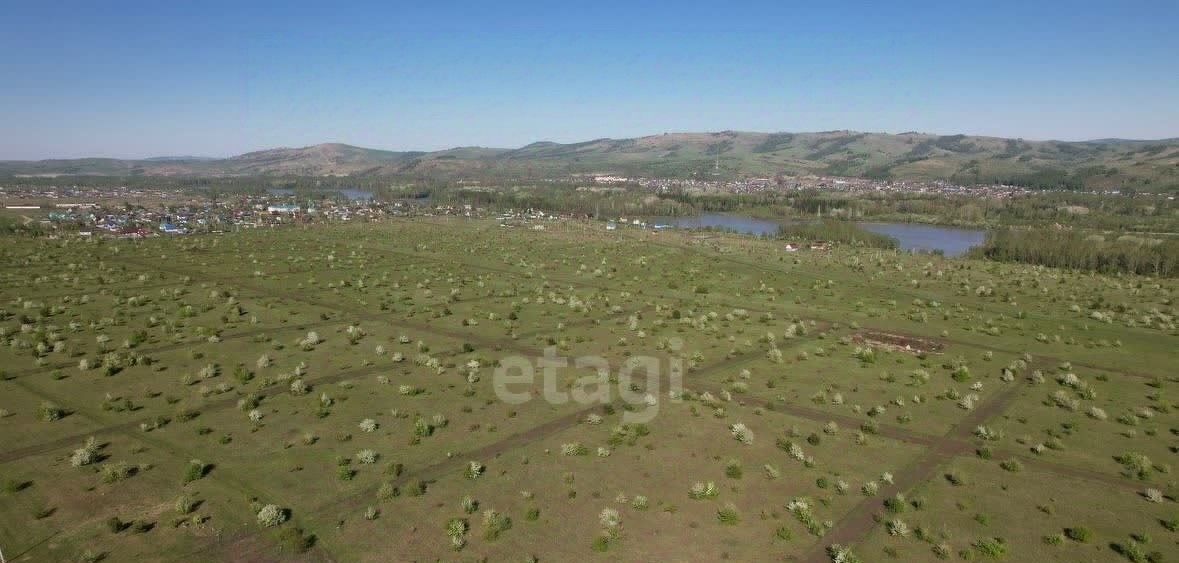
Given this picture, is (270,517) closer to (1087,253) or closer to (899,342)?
(899,342)

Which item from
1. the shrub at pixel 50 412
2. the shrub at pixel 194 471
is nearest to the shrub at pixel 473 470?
the shrub at pixel 194 471

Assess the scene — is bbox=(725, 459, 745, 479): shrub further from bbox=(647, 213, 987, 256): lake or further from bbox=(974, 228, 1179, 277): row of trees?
bbox=(647, 213, 987, 256): lake

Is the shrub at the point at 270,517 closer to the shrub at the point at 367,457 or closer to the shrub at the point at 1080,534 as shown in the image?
the shrub at the point at 367,457

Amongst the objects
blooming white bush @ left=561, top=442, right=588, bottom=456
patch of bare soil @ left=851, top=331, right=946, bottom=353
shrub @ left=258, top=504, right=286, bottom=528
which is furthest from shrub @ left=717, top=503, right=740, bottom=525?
patch of bare soil @ left=851, top=331, right=946, bottom=353

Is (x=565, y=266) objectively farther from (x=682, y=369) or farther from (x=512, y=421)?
(x=512, y=421)

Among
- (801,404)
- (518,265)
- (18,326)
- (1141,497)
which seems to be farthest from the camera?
(518,265)

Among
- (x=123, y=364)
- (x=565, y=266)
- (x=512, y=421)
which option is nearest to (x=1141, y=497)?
(x=512, y=421)
